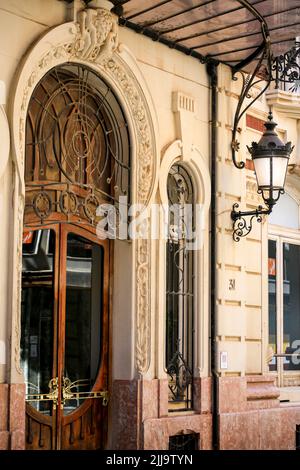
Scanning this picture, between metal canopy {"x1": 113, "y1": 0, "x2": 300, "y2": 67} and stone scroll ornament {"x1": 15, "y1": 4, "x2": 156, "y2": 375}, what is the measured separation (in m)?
0.46

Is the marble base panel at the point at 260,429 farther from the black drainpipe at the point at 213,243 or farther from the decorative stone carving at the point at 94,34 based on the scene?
the decorative stone carving at the point at 94,34

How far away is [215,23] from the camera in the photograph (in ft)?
34.1

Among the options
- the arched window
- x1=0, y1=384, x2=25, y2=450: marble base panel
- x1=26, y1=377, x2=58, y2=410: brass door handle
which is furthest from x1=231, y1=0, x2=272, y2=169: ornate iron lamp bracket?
x1=0, y1=384, x2=25, y2=450: marble base panel

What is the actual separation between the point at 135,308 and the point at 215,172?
240cm

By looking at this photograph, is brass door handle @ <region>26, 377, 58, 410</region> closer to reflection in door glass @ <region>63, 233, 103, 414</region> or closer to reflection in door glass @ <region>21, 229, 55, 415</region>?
reflection in door glass @ <region>21, 229, 55, 415</region>

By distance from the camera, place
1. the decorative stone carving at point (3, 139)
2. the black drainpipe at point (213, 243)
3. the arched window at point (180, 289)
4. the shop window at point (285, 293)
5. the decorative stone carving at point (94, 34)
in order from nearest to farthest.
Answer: the decorative stone carving at point (3, 139) < the decorative stone carving at point (94, 34) < the arched window at point (180, 289) < the black drainpipe at point (213, 243) < the shop window at point (285, 293)

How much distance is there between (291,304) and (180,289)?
13.9ft

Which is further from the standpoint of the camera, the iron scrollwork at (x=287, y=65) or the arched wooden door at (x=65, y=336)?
the iron scrollwork at (x=287, y=65)

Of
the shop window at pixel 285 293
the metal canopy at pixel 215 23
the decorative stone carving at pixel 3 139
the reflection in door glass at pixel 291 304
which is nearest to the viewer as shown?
the decorative stone carving at pixel 3 139

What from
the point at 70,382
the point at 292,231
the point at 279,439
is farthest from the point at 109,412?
the point at 292,231

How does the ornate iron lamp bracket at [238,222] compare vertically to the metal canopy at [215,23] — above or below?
below

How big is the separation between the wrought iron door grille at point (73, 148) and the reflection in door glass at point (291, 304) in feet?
17.3

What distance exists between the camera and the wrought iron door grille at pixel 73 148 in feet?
30.6

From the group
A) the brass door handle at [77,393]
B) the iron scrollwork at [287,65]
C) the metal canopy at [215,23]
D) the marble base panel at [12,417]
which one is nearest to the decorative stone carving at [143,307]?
the brass door handle at [77,393]
